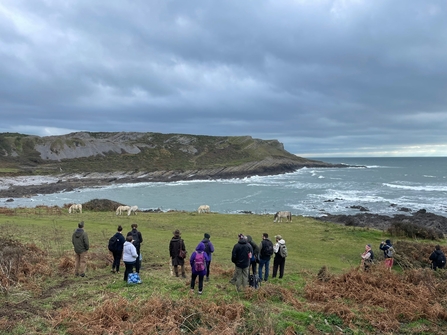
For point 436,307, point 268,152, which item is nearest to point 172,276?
point 436,307

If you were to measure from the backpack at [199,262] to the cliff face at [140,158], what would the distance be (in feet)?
306

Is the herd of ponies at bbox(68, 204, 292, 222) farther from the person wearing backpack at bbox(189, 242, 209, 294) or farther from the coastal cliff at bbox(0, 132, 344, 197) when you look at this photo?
the coastal cliff at bbox(0, 132, 344, 197)

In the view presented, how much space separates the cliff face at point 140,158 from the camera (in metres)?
110

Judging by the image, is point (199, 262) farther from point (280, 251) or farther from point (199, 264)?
point (280, 251)

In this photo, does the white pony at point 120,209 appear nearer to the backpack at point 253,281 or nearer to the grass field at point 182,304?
the grass field at point 182,304

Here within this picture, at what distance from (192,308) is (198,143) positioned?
172488mm

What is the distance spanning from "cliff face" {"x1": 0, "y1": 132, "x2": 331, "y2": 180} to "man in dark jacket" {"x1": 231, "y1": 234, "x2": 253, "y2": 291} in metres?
93.0

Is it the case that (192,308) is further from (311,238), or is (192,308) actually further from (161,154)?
(161,154)

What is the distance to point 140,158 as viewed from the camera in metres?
137

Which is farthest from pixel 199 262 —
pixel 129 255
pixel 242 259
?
pixel 129 255

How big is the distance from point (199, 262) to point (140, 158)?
132243 millimetres

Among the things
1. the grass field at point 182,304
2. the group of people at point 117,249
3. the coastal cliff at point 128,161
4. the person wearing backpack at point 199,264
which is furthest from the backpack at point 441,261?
the coastal cliff at point 128,161

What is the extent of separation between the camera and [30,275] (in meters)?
11.5

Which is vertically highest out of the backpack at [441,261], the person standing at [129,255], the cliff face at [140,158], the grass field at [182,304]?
the cliff face at [140,158]
